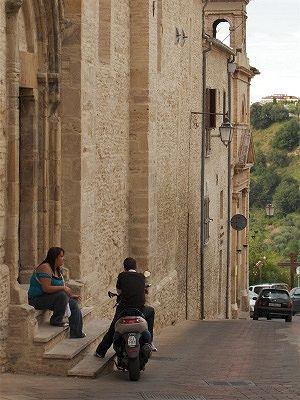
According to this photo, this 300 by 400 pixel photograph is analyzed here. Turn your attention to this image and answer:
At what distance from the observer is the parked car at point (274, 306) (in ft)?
122

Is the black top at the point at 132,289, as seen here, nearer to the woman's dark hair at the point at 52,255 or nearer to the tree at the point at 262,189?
the woman's dark hair at the point at 52,255

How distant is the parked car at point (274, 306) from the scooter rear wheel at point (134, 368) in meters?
23.9

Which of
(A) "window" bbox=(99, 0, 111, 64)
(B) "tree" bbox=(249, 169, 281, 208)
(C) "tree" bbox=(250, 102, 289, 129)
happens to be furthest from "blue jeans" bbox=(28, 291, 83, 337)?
(C) "tree" bbox=(250, 102, 289, 129)

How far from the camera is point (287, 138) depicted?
152m

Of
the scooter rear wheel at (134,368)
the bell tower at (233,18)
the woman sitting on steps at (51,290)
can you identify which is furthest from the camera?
the bell tower at (233,18)

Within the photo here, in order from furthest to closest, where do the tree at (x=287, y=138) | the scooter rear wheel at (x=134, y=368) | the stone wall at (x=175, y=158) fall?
the tree at (x=287, y=138), the stone wall at (x=175, y=158), the scooter rear wheel at (x=134, y=368)

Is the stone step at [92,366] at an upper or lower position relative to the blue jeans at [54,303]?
lower

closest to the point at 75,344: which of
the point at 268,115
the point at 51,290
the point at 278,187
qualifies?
the point at 51,290

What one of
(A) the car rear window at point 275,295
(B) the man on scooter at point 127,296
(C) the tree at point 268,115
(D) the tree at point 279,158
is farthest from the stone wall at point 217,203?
(C) the tree at point 268,115

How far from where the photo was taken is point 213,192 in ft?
118

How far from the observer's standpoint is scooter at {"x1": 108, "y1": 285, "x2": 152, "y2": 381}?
43.5 ft

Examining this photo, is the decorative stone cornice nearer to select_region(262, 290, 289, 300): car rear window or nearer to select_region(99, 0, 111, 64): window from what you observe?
select_region(99, 0, 111, 64): window

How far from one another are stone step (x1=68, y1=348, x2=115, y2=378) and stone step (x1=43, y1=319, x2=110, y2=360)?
133mm

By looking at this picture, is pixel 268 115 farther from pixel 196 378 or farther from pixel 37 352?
pixel 37 352
